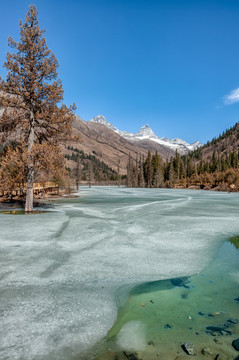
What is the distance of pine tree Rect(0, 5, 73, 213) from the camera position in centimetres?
1712

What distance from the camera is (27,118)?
18.2 m

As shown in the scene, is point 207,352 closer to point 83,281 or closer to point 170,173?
point 83,281

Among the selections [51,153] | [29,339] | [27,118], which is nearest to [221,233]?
[29,339]

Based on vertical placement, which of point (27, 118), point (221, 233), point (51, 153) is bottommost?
point (221, 233)

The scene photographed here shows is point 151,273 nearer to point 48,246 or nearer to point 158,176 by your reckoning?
point 48,246

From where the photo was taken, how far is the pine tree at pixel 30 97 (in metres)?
17.1

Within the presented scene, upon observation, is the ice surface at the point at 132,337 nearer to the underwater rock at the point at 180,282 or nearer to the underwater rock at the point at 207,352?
the underwater rock at the point at 207,352

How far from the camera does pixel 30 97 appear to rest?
17.7 meters

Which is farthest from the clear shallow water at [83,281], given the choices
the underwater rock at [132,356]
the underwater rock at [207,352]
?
the underwater rock at [207,352]

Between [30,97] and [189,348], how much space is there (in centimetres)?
1902

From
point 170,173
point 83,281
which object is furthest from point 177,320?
point 170,173

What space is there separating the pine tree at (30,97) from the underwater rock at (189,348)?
52.6 feet

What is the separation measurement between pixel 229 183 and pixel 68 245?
75232 millimetres

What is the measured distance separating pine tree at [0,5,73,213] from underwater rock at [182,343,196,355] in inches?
631
